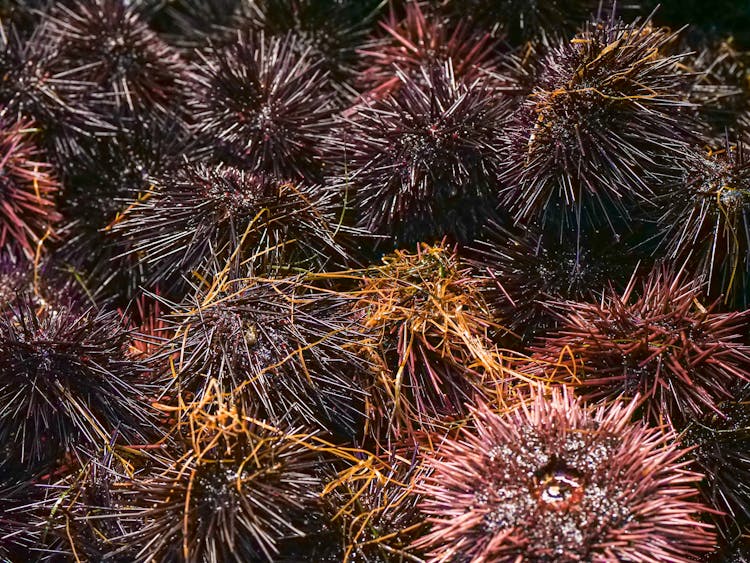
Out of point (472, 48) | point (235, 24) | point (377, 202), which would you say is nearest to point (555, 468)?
point (377, 202)

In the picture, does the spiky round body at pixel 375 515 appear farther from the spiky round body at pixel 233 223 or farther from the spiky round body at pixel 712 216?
the spiky round body at pixel 712 216

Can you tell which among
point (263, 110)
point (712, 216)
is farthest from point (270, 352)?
point (712, 216)

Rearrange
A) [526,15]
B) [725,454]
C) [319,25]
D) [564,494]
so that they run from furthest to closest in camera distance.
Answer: [319,25] < [526,15] < [725,454] < [564,494]

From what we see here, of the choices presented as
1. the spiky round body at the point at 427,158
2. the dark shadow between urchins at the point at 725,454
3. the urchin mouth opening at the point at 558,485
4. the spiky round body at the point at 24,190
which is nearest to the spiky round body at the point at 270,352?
the spiky round body at the point at 427,158

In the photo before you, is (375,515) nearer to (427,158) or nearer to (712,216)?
(427,158)

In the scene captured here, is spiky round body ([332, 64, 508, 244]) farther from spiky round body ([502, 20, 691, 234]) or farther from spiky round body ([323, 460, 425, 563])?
spiky round body ([323, 460, 425, 563])

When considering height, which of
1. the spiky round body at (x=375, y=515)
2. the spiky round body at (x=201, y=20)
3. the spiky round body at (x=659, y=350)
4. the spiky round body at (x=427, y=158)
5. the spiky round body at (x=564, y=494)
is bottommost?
the spiky round body at (x=375, y=515)
